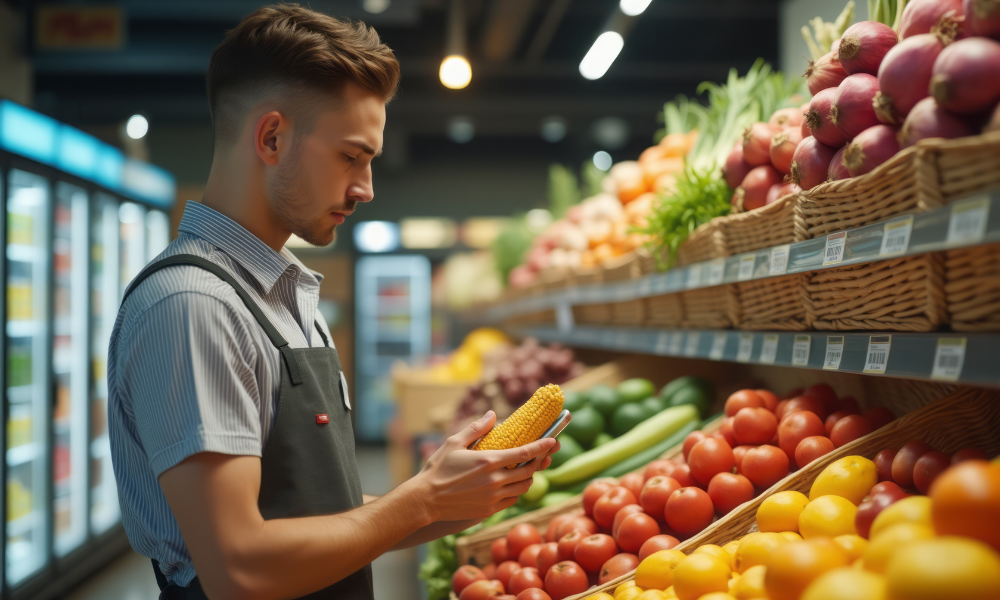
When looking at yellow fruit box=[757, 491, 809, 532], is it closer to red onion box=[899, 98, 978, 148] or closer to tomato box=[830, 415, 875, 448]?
tomato box=[830, 415, 875, 448]

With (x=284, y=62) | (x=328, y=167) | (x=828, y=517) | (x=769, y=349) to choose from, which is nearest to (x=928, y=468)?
(x=828, y=517)

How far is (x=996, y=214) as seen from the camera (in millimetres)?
845

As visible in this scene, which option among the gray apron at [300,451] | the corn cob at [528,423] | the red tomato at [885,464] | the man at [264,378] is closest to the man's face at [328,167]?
the man at [264,378]

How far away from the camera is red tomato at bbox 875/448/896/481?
1.27 metres

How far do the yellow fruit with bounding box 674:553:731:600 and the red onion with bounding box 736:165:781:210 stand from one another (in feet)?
3.14

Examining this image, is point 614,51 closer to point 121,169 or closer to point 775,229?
point 775,229

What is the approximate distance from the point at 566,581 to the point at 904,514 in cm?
81

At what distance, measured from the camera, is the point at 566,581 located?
156cm

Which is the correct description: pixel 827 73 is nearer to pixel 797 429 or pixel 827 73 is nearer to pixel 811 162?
pixel 811 162

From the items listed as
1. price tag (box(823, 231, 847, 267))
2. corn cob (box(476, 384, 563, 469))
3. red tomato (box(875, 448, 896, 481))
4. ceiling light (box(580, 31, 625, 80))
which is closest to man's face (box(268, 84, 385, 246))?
corn cob (box(476, 384, 563, 469))

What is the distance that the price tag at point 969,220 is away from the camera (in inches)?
34.2

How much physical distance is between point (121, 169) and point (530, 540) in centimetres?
488

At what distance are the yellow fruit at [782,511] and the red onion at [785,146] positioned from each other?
0.80 meters

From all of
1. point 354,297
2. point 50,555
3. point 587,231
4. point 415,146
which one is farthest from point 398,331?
point 587,231
